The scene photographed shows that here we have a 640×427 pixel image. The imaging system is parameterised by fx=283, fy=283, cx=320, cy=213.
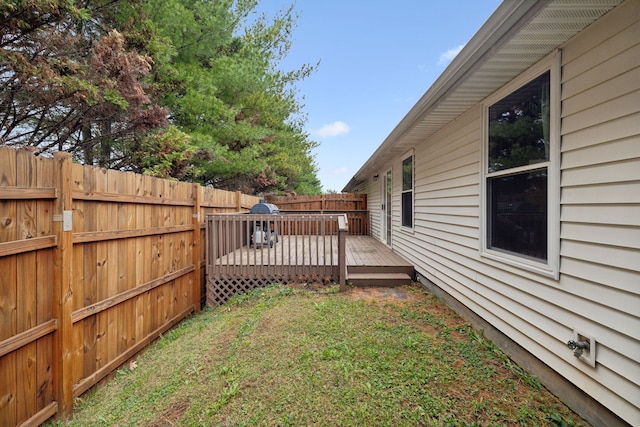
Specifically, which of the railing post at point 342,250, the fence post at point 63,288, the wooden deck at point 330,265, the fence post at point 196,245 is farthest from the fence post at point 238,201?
the fence post at point 63,288

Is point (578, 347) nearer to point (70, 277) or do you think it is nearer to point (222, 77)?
point (70, 277)

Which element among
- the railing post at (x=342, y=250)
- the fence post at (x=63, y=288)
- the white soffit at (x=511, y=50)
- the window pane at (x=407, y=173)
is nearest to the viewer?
the white soffit at (x=511, y=50)

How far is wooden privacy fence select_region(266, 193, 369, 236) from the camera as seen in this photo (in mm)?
11344

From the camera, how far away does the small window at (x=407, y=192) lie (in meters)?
5.84

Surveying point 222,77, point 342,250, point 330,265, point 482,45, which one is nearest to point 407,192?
point 342,250

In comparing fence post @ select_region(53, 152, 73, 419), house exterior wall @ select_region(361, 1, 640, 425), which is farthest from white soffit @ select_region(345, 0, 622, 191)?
fence post @ select_region(53, 152, 73, 419)

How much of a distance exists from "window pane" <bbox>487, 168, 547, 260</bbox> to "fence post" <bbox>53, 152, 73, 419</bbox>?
3.86 m

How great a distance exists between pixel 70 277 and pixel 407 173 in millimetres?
5642

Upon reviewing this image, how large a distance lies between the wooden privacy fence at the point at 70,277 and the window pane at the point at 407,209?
176 inches

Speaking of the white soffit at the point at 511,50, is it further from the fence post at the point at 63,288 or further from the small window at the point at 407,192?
the fence post at the point at 63,288

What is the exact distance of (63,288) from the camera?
2.26 metres

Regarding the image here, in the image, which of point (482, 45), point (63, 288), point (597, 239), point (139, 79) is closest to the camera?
point (597, 239)

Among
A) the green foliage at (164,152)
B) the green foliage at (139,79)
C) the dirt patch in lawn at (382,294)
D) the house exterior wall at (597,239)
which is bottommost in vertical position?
the dirt patch in lawn at (382,294)

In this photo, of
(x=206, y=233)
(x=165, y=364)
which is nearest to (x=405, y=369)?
(x=165, y=364)
